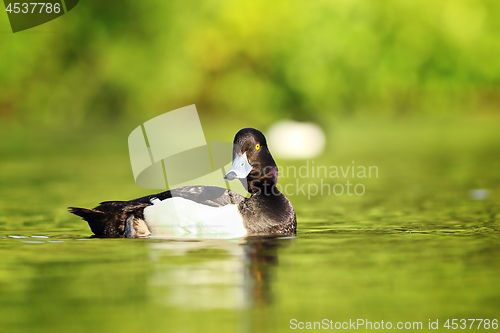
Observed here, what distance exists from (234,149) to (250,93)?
67.3ft

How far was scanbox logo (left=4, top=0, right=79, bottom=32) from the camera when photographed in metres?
26.9

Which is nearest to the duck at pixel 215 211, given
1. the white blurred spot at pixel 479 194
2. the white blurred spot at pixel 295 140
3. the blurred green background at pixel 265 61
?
the white blurred spot at pixel 479 194

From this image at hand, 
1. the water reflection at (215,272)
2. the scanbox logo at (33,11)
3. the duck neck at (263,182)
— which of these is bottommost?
the water reflection at (215,272)

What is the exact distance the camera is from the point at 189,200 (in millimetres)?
7438

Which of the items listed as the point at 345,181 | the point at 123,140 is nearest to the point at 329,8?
the point at 123,140

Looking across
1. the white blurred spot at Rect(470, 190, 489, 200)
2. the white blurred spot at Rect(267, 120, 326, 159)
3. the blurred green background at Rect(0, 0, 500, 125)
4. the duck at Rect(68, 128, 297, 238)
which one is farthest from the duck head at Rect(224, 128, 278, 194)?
the blurred green background at Rect(0, 0, 500, 125)

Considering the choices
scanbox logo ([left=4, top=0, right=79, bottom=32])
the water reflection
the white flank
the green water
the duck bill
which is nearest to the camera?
the green water

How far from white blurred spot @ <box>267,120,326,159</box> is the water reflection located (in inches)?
384

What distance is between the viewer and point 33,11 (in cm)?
2814

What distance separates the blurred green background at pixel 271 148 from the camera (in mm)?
5230

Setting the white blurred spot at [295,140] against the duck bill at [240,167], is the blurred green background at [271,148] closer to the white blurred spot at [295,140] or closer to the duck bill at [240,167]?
the white blurred spot at [295,140]

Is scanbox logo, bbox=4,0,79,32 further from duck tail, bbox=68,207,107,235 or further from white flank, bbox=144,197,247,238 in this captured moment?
white flank, bbox=144,197,247,238

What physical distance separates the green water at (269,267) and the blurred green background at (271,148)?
24 millimetres

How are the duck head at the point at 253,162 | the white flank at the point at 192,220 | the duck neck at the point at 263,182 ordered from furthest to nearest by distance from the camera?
the duck neck at the point at 263,182 < the duck head at the point at 253,162 < the white flank at the point at 192,220
